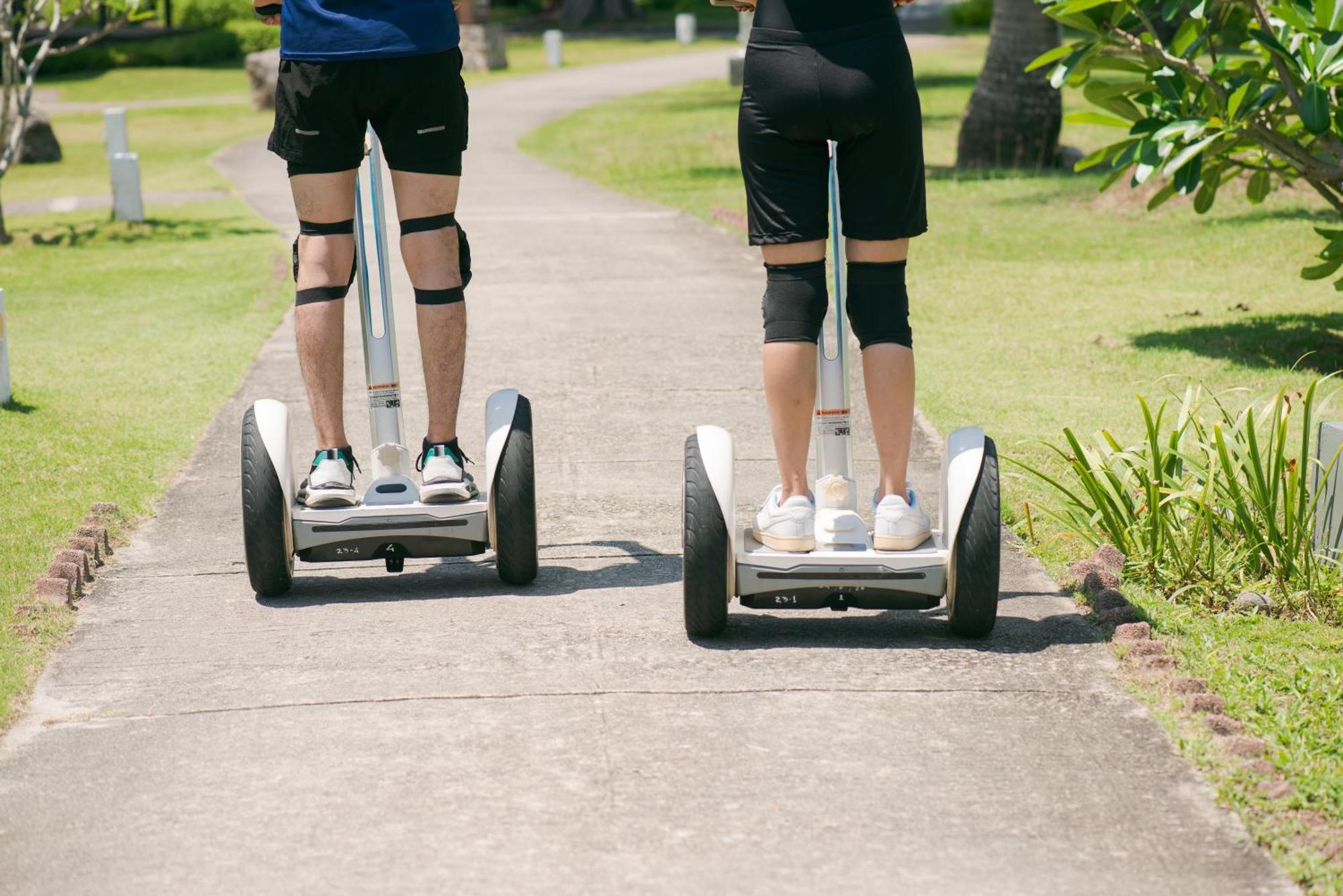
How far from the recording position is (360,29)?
14.4ft

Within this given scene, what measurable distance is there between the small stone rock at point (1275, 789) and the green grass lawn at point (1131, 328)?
0.02 meters

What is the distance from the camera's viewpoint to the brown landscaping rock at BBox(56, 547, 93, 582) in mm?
4707

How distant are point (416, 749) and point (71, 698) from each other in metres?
0.91

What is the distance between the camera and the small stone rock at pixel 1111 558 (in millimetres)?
4699

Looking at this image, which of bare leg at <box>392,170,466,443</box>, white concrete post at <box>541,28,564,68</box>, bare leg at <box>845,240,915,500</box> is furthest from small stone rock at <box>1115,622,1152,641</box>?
white concrete post at <box>541,28,564,68</box>

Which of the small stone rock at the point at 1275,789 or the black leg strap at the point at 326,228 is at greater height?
the black leg strap at the point at 326,228

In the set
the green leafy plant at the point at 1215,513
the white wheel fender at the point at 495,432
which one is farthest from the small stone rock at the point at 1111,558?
the white wheel fender at the point at 495,432

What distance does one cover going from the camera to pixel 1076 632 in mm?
4215

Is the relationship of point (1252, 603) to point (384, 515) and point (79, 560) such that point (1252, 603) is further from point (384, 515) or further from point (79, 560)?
point (79, 560)

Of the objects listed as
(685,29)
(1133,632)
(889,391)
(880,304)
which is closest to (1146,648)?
(1133,632)

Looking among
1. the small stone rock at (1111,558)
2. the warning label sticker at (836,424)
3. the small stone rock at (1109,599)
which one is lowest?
the small stone rock at (1111,558)

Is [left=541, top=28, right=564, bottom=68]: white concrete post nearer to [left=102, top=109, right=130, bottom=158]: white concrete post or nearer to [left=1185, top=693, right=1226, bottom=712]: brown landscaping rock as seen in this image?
[left=102, top=109, right=130, bottom=158]: white concrete post

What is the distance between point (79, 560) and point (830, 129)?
241 cm

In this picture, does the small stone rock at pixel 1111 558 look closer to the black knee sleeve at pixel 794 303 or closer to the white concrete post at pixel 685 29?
→ the black knee sleeve at pixel 794 303
